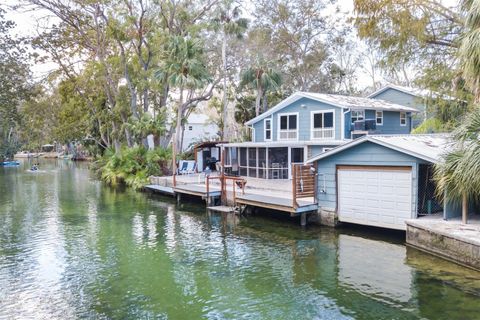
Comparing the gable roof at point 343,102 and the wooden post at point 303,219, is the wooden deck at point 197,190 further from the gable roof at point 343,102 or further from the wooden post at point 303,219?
the gable roof at point 343,102

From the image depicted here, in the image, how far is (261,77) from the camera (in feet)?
128

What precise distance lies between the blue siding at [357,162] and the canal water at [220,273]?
1.48 metres

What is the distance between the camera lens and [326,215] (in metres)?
17.3

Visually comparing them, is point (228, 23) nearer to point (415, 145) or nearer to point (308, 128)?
point (308, 128)

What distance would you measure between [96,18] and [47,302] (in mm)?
29178

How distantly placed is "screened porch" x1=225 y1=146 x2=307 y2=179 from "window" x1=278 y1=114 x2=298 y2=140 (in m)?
1.76

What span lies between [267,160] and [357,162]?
1220 centimetres

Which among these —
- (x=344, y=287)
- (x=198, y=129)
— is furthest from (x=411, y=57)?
(x=198, y=129)

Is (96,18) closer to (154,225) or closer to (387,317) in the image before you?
(154,225)

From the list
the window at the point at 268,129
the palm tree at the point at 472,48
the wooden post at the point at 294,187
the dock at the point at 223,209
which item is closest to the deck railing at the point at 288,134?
the window at the point at 268,129

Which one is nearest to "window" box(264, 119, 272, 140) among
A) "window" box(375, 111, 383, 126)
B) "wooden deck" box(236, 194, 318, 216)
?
"window" box(375, 111, 383, 126)

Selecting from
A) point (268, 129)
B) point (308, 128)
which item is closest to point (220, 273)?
point (308, 128)

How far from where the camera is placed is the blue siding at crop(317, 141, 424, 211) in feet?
48.3

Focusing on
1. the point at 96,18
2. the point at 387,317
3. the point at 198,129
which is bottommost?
the point at 387,317
